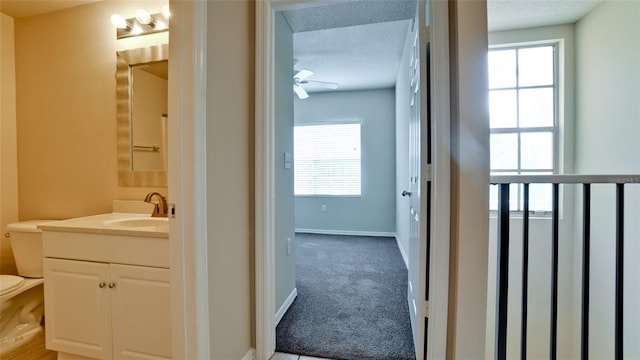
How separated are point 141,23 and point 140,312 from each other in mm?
1875

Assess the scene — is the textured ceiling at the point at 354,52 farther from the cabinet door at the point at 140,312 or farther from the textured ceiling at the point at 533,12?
the cabinet door at the point at 140,312

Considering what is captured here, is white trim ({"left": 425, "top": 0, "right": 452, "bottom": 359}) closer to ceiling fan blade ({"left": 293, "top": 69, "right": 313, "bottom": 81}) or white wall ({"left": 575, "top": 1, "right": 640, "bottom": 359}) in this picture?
ceiling fan blade ({"left": 293, "top": 69, "right": 313, "bottom": 81})

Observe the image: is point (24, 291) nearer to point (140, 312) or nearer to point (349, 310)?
point (140, 312)

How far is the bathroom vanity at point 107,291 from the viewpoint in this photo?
1.43m

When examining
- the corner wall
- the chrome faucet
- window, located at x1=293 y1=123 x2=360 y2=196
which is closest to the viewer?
the chrome faucet

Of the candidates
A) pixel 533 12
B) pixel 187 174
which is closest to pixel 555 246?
pixel 187 174

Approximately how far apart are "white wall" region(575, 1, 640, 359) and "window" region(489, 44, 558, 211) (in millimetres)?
244

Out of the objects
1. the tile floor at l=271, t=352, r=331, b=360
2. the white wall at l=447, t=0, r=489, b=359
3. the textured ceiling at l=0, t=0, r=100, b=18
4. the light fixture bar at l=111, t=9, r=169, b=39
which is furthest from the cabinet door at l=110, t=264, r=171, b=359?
the textured ceiling at l=0, t=0, r=100, b=18

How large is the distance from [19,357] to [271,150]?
1.98 m

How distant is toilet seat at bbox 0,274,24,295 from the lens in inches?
69.4

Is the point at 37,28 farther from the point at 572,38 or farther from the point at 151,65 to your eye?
the point at 572,38

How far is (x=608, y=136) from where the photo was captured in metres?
2.69

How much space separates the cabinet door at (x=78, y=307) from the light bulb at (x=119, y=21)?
1587 mm

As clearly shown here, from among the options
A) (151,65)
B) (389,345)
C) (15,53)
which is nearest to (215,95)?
(151,65)
